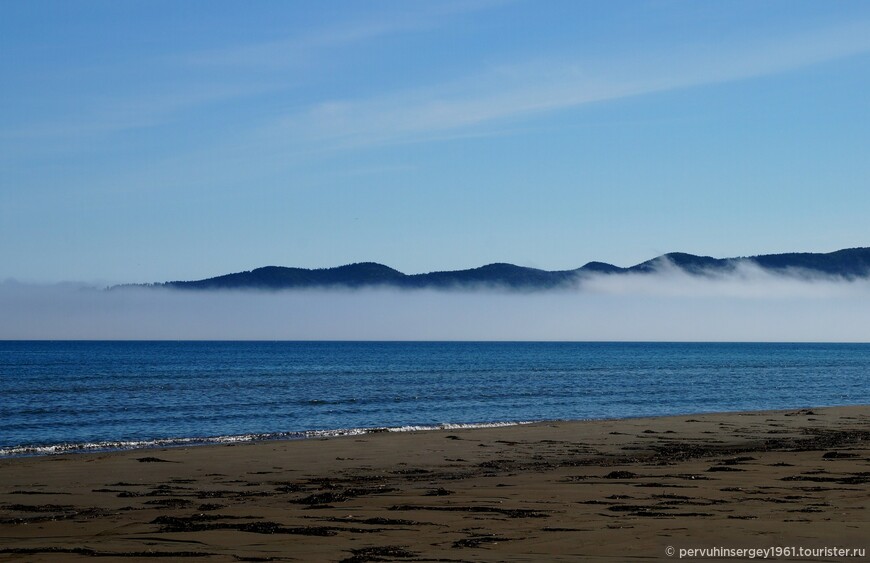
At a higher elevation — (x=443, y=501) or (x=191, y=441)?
(x=443, y=501)

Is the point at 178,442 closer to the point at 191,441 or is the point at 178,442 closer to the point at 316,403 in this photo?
the point at 191,441

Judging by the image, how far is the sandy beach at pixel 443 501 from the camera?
33.7 feet

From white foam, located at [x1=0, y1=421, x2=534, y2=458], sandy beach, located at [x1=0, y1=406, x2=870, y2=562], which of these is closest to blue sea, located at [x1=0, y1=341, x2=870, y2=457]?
white foam, located at [x1=0, y1=421, x2=534, y2=458]

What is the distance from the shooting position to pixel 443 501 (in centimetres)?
1384

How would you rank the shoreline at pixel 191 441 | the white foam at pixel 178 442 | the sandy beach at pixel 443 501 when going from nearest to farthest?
the sandy beach at pixel 443 501 < the shoreline at pixel 191 441 < the white foam at pixel 178 442

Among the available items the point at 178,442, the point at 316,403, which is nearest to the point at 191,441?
the point at 178,442

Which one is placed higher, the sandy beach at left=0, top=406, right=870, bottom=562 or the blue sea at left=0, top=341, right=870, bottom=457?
the sandy beach at left=0, top=406, right=870, bottom=562

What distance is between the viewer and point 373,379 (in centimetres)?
7156

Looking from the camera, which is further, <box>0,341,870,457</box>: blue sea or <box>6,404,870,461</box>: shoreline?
<box>0,341,870,457</box>: blue sea

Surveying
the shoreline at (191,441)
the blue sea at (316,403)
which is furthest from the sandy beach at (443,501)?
the blue sea at (316,403)

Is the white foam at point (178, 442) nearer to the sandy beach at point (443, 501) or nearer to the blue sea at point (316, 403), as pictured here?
the blue sea at point (316, 403)

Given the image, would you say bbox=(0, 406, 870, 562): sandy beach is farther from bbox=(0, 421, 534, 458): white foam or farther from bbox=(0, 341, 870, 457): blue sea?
bbox=(0, 341, 870, 457): blue sea

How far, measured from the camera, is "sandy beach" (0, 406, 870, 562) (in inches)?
404

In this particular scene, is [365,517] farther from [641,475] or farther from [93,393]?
[93,393]
